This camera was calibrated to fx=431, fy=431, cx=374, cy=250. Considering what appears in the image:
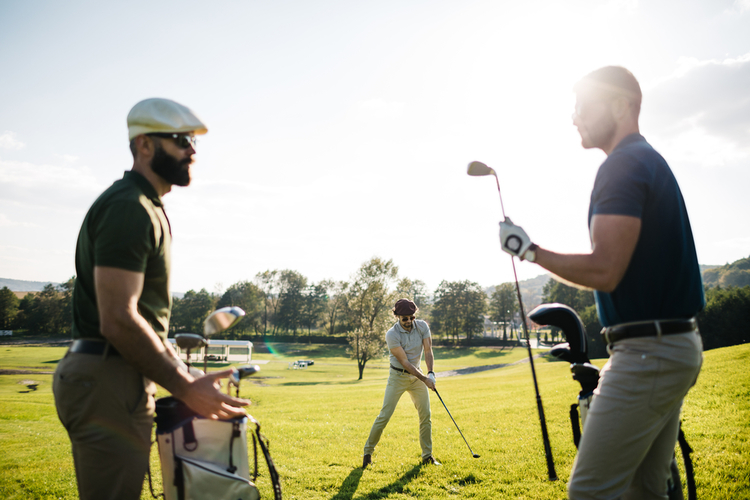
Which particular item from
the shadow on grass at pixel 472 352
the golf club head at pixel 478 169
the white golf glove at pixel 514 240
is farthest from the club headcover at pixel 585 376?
the shadow on grass at pixel 472 352

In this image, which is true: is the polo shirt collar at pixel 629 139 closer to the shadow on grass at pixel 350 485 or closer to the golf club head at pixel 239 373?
the golf club head at pixel 239 373

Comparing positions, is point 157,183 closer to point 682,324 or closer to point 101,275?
point 101,275

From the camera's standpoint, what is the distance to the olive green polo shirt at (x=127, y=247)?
2.16 m

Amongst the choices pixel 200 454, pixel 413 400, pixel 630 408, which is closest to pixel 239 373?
pixel 200 454

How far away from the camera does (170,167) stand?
8.70 ft

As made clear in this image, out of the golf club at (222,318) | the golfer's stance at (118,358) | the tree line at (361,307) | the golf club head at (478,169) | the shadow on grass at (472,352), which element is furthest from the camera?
the shadow on grass at (472,352)

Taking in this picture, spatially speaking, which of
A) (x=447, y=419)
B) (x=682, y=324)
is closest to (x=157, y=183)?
(x=682, y=324)

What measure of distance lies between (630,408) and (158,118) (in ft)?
10.2

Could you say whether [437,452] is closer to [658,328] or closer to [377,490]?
[377,490]

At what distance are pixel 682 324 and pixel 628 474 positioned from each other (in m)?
0.86

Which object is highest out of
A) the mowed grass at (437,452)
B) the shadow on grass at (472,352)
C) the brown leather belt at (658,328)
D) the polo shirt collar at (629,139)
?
the polo shirt collar at (629,139)

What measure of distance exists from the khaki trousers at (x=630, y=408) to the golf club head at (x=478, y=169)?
6.31ft

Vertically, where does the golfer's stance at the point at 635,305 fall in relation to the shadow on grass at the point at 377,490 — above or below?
above

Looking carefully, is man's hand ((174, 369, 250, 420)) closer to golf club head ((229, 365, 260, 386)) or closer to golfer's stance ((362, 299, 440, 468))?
golf club head ((229, 365, 260, 386))
